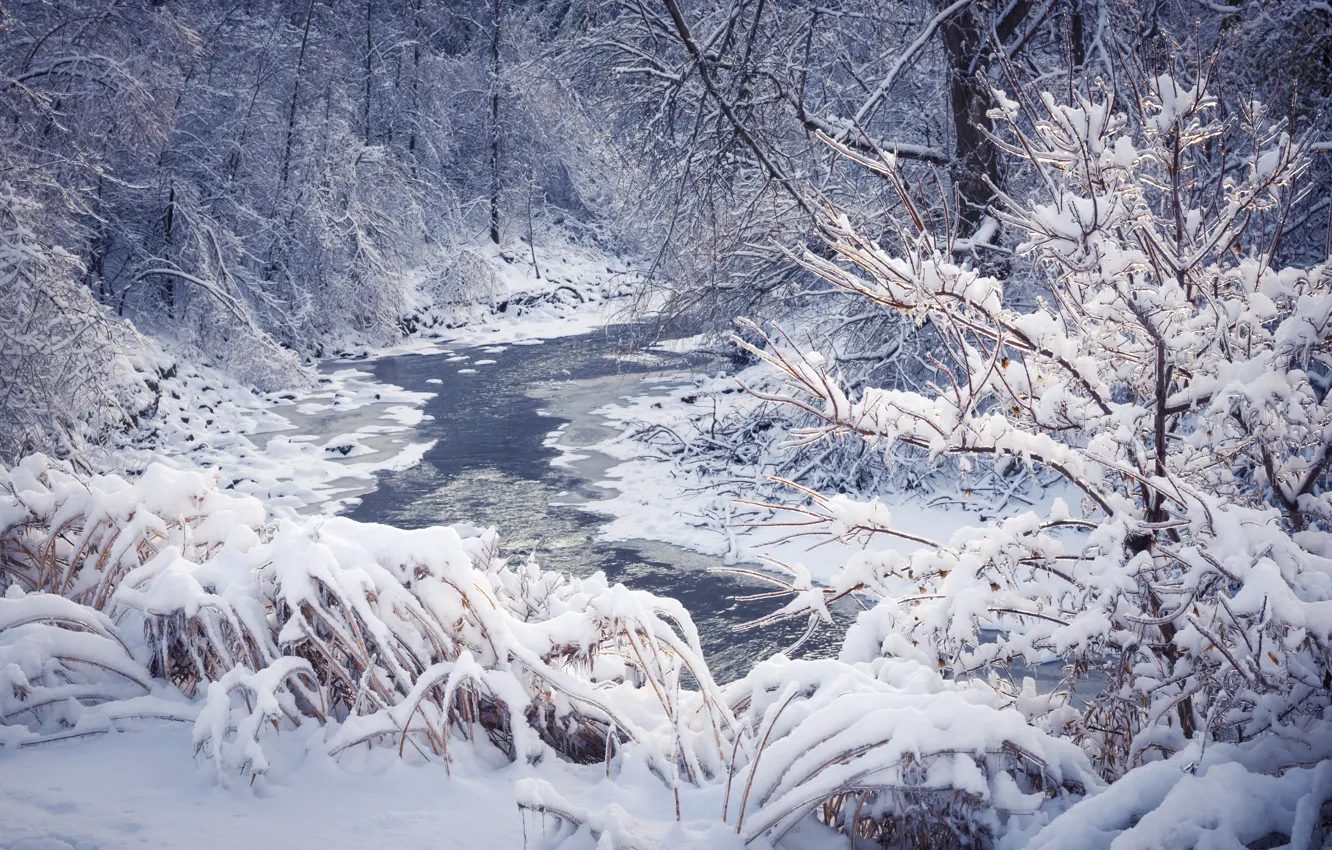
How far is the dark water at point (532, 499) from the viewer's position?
24.8 ft

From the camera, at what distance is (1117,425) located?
277cm

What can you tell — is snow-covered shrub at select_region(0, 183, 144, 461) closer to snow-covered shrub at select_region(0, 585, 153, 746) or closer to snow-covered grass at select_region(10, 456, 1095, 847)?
snow-covered grass at select_region(10, 456, 1095, 847)

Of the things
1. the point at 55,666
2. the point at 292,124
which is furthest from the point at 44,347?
the point at 292,124

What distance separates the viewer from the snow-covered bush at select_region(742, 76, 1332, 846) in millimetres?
2365

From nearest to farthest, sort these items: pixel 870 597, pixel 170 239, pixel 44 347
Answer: pixel 870 597, pixel 44 347, pixel 170 239

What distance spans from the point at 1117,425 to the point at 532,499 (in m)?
8.28

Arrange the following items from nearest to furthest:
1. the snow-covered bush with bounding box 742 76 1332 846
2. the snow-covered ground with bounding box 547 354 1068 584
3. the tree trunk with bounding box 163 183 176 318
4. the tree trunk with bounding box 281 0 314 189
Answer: the snow-covered bush with bounding box 742 76 1332 846 → the snow-covered ground with bounding box 547 354 1068 584 → the tree trunk with bounding box 163 183 176 318 → the tree trunk with bounding box 281 0 314 189

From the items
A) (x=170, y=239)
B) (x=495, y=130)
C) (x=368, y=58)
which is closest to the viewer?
(x=170, y=239)

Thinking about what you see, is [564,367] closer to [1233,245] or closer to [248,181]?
[248,181]

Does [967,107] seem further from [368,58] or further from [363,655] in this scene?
[368,58]

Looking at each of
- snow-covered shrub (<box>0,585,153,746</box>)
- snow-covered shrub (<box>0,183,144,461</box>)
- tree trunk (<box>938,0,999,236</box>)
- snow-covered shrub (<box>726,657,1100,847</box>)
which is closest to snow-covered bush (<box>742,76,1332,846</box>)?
snow-covered shrub (<box>726,657,1100,847</box>)

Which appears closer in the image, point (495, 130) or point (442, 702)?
point (442, 702)

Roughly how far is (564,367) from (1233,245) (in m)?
16.4

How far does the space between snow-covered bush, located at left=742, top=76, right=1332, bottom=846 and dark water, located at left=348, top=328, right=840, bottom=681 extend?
3.78 meters
